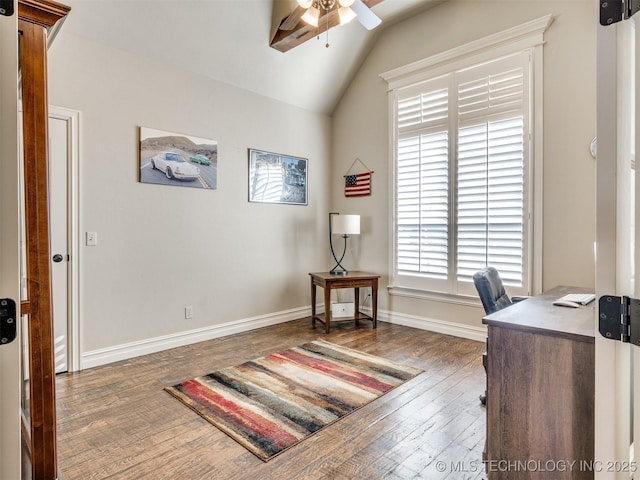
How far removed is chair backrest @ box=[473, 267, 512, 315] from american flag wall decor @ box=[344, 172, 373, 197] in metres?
2.52

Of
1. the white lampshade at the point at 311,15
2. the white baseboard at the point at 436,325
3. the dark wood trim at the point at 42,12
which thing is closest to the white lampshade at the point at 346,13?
the white lampshade at the point at 311,15

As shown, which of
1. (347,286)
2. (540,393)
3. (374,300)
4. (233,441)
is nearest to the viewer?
(540,393)

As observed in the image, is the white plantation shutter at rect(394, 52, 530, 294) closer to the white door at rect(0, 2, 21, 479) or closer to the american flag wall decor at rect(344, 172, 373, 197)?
the american flag wall decor at rect(344, 172, 373, 197)

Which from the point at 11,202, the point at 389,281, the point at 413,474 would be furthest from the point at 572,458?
the point at 389,281

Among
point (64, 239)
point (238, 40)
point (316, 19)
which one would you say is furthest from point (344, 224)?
point (64, 239)

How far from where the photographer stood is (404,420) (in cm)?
229

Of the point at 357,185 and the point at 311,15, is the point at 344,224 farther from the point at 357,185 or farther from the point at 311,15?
the point at 311,15

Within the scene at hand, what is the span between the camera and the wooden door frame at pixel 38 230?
1551 millimetres

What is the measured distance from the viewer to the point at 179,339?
147 inches

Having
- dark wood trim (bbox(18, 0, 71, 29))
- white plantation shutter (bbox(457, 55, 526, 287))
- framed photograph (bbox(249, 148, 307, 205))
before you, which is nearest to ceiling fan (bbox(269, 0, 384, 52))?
framed photograph (bbox(249, 148, 307, 205))

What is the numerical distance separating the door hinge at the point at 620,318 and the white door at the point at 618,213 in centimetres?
2

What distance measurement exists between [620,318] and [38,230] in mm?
2077

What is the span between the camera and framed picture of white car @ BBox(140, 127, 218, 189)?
3475mm

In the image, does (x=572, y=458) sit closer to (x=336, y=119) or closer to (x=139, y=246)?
(x=139, y=246)
